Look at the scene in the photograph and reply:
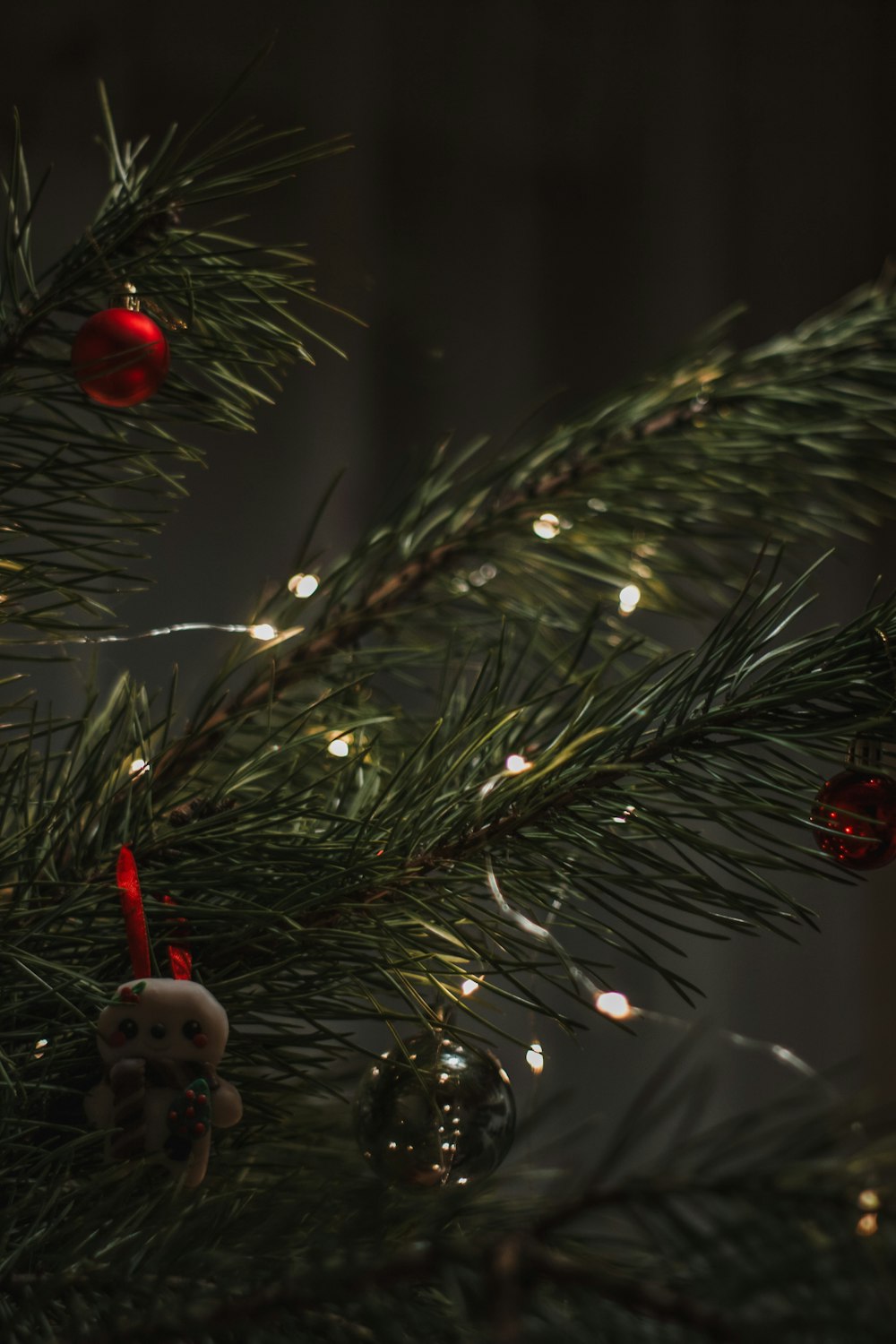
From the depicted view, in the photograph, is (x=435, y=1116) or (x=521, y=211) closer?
(x=435, y=1116)

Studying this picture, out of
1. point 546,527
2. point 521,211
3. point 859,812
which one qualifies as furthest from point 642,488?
point 521,211

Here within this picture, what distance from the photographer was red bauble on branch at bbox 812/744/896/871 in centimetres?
23

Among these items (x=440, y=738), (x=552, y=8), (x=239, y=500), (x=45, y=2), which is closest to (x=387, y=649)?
(x=440, y=738)

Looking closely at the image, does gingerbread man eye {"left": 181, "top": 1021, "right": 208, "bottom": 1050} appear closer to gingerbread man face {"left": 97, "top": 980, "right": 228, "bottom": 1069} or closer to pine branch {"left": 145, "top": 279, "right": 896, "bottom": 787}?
gingerbread man face {"left": 97, "top": 980, "right": 228, "bottom": 1069}

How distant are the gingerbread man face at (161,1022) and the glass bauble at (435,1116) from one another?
4 cm

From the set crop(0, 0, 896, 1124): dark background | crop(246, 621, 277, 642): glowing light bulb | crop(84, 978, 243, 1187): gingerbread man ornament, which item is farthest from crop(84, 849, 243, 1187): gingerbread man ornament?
crop(0, 0, 896, 1124): dark background

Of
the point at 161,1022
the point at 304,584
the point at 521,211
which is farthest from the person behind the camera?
the point at 521,211

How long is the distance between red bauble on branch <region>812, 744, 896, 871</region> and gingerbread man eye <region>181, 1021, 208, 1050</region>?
0.39 feet

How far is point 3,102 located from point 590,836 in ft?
2.39

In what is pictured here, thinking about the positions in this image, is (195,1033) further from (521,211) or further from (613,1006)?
(521,211)

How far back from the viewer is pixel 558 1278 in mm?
109

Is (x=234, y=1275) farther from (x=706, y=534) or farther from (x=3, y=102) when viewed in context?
(x=3, y=102)

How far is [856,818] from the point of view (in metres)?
0.22

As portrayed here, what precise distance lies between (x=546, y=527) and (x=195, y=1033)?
7.2 inches
